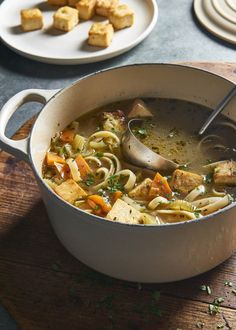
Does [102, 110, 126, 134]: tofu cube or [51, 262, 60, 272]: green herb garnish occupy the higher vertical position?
[102, 110, 126, 134]: tofu cube

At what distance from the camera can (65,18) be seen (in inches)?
159

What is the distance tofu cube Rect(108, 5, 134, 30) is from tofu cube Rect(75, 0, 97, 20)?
0.15 meters

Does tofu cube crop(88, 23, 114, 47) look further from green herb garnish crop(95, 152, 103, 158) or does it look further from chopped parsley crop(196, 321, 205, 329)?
chopped parsley crop(196, 321, 205, 329)

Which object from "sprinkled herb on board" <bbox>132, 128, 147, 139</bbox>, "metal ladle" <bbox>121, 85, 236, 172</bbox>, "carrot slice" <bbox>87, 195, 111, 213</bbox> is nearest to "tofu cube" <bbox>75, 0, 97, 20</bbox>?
"sprinkled herb on board" <bbox>132, 128, 147, 139</bbox>

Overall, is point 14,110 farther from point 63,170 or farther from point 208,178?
point 208,178

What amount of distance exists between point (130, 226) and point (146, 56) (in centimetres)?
244

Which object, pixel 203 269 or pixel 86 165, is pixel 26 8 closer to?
pixel 86 165

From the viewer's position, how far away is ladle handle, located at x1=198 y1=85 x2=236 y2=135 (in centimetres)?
248

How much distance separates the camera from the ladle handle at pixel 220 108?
248 cm

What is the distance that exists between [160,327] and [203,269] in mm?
262

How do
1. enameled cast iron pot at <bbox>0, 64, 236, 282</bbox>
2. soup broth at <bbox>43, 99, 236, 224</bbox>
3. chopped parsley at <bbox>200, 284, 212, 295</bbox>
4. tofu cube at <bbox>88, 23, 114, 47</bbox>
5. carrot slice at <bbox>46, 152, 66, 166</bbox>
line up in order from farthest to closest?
tofu cube at <bbox>88, 23, 114, 47</bbox> < carrot slice at <bbox>46, 152, 66, 166</bbox> < soup broth at <bbox>43, 99, 236, 224</bbox> < chopped parsley at <bbox>200, 284, 212, 295</bbox> < enameled cast iron pot at <bbox>0, 64, 236, 282</bbox>

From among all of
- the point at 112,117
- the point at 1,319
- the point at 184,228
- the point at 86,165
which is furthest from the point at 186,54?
the point at 184,228

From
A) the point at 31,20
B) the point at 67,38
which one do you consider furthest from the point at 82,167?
the point at 31,20

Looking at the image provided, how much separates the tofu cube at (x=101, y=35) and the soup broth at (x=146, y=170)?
47.6 inches
